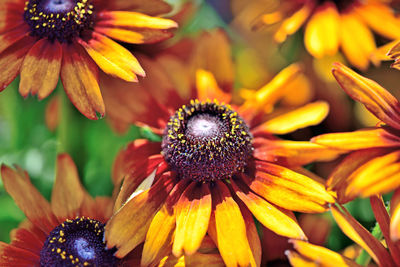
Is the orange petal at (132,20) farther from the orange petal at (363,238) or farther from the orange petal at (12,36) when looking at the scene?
the orange petal at (363,238)

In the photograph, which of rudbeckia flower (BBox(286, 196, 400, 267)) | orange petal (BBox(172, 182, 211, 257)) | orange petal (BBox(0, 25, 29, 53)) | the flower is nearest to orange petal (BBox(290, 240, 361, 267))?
rudbeckia flower (BBox(286, 196, 400, 267))

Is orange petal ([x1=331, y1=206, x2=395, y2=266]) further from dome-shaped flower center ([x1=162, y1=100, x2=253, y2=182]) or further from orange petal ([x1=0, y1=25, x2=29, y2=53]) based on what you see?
orange petal ([x1=0, y1=25, x2=29, y2=53])

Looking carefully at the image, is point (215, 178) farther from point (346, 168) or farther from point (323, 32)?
point (323, 32)

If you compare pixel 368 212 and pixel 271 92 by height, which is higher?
pixel 271 92

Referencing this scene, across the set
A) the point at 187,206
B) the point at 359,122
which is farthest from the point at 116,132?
the point at 359,122

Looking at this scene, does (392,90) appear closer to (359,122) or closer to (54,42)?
(359,122)

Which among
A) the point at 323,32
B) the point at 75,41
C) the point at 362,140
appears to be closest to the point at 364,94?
the point at 362,140
